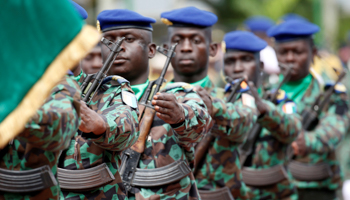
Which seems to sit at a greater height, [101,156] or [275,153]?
[101,156]

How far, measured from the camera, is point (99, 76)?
450 centimetres

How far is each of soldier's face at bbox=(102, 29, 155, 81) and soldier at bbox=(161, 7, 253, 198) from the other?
3.09ft

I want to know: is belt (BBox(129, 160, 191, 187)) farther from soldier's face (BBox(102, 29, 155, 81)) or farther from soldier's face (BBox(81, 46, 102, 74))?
soldier's face (BBox(81, 46, 102, 74))

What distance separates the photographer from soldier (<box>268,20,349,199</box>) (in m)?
8.16

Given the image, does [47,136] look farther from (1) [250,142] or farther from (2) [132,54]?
(1) [250,142]

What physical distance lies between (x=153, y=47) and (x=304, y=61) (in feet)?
11.2

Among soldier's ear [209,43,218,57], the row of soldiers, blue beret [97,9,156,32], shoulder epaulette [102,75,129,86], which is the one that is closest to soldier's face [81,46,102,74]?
the row of soldiers

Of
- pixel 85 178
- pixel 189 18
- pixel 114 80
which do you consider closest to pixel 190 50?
pixel 189 18

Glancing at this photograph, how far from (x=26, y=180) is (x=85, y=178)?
860 mm

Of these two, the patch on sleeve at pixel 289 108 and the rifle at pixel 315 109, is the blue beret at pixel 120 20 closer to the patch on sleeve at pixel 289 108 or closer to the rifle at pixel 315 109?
the patch on sleeve at pixel 289 108

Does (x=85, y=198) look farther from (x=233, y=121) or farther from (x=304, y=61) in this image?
(x=304, y=61)

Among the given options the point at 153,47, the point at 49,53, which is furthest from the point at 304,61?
the point at 49,53

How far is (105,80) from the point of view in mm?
4500

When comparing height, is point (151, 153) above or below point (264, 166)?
above
